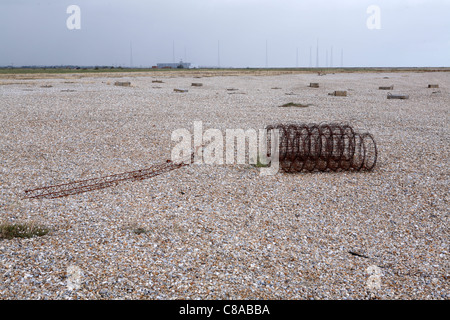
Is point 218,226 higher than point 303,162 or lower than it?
lower

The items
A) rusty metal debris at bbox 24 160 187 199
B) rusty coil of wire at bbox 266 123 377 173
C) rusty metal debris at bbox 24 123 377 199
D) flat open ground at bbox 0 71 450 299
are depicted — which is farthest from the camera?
rusty coil of wire at bbox 266 123 377 173

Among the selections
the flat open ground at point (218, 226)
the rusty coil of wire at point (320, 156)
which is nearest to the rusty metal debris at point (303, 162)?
the rusty coil of wire at point (320, 156)

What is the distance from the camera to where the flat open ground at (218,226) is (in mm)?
5594

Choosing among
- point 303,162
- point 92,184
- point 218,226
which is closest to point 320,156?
point 303,162

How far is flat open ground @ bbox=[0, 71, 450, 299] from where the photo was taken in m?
5.59

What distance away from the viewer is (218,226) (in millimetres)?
7492

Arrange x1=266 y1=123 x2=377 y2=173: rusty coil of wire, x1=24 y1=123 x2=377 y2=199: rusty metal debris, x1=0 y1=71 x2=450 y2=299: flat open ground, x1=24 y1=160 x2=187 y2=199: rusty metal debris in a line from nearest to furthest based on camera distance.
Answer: x1=0 y1=71 x2=450 y2=299: flat open ground < x1=24 y1=160 x2=187 y2=199: rusty metal debris < x1=24 y1=123 x2=377 y2=199: rusty metal debris < x1=266 y1=123 x2=377 y2=173: rusty coil of wire

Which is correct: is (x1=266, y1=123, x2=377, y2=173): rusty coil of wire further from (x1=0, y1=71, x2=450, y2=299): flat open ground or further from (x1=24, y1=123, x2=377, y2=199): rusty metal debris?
(x1=0, y1=71, x2=450, y2=299): flat open ground

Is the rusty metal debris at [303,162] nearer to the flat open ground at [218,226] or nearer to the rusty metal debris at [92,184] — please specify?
the rusty metal debris at [92,184]

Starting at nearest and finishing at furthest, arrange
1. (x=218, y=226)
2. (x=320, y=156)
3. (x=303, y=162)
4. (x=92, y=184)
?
(x=218, y=226) < (x=92, y=184) < (x=303, y=162) < (x=320, y=156)

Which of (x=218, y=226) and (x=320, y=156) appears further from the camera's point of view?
(x=320, y=156)

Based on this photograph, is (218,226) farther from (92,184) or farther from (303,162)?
(303,162)

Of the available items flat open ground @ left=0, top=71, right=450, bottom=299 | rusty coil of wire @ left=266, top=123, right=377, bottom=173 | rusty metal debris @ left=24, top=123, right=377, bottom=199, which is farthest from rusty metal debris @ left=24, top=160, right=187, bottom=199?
rusty coil of wire @ left=266, top=123, right=377, bottom=173
